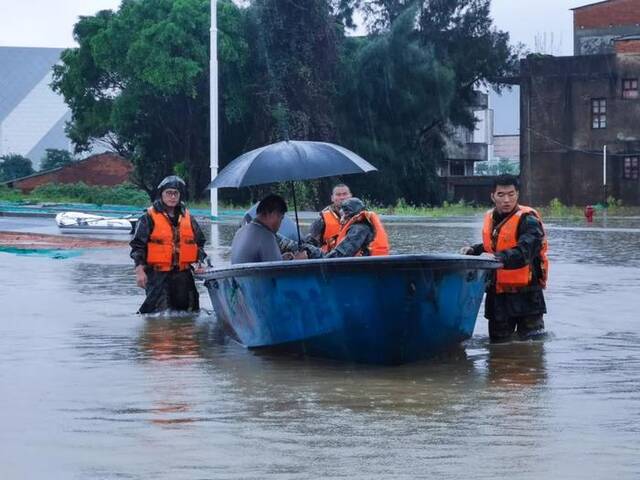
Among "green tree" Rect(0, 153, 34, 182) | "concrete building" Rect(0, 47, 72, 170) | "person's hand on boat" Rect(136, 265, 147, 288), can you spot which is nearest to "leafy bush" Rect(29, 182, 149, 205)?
"green tree" Rect(0, 153, 34, 182)

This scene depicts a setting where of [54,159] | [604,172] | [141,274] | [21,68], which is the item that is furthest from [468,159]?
[141,274]

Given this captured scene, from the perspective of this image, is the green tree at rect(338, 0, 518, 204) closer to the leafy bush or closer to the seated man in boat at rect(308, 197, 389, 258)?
the leafy bush

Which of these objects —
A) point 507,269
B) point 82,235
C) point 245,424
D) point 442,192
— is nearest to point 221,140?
point 442,192

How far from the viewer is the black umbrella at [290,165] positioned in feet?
43.4

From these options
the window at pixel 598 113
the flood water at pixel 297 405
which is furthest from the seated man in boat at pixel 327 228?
the window at pixel 598 113

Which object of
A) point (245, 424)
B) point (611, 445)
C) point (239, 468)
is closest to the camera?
point (239, 468)

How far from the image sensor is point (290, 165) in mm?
13359

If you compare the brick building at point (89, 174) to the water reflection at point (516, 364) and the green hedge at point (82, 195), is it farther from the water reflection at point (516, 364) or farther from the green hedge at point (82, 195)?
the water reflection at point (516, 364)

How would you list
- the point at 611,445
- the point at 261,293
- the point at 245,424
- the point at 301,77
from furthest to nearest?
the point at 301,77, the point at 261,293, the point at 245,424, the point at 611,445

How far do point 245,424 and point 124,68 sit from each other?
50.2 m

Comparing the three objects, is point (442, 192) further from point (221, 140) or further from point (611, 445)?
point (611, 445)

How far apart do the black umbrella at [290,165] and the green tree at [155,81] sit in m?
42.4

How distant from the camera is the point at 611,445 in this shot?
799 centimetres

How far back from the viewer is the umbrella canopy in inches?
521
